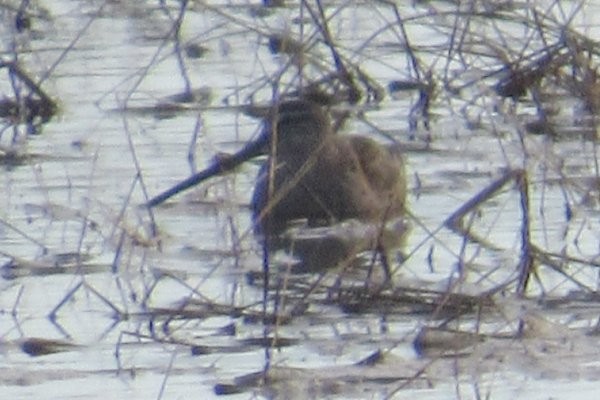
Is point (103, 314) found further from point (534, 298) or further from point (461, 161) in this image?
point (461, 161)

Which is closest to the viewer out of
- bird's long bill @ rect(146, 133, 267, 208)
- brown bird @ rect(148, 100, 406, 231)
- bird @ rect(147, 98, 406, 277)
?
bird @ rect(147, 98, 406, 277)

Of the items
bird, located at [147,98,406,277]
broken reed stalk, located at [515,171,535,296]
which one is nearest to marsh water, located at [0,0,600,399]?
broken reed stalk, located at [515,171,535,296]

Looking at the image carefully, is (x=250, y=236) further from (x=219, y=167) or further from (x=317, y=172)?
(x=317, y=172)

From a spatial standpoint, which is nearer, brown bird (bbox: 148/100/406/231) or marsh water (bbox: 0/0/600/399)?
marsh water (bbox: 0/0/600/399)

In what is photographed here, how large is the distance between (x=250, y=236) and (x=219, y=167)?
28.4 inches

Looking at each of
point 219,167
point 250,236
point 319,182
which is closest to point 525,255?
point 250,236

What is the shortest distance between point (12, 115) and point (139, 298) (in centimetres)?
348

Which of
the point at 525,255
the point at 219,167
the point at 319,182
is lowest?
the point at 319,182

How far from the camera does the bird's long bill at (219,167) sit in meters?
10.2

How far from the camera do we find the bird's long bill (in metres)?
10.2

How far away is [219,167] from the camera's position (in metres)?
10.5

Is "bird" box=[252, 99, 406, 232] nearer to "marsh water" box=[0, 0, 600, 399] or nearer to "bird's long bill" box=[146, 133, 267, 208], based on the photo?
"bird's long bill" box=[146, 133, 267, 208]

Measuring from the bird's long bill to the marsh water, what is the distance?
0.05 m

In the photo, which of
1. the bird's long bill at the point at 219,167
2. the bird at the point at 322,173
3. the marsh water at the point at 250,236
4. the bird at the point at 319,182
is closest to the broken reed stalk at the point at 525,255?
the marsh water at the point at 250,236
